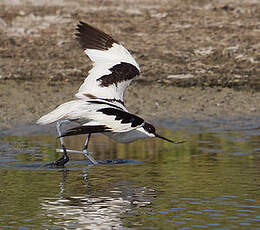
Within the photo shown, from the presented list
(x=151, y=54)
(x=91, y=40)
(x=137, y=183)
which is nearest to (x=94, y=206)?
(x=137, y=183)

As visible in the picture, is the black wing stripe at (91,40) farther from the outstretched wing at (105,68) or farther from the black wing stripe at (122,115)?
the black wing stripe at (122,115)

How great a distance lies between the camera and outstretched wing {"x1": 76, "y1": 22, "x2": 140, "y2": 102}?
995 cm

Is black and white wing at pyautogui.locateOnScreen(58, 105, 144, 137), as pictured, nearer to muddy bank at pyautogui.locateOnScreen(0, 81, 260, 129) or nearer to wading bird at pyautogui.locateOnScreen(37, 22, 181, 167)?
wading bird at pyautogui.locateOnScreen(37, 22, 181, 167)

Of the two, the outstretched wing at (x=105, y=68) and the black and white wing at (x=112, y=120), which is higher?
the outstretched wing at (x=105, y=68)

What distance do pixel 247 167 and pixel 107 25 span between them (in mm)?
7791

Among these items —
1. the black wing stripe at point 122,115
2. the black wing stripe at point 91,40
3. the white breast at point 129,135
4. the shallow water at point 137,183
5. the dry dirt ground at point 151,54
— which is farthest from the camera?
the dry dirt ground at point 151,54

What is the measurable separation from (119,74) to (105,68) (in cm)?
23

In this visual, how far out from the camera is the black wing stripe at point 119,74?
10016mm

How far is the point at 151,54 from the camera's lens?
15781 millimetres

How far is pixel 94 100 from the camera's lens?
935 cm

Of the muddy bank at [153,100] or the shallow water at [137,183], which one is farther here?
the muddy bank at [153,100]

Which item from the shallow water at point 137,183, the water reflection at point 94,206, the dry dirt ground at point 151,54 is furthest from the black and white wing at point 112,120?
the dry dirt ground at point 151,54

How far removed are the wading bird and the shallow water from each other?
0.42m

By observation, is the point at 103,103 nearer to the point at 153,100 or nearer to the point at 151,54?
the point at 153,100
